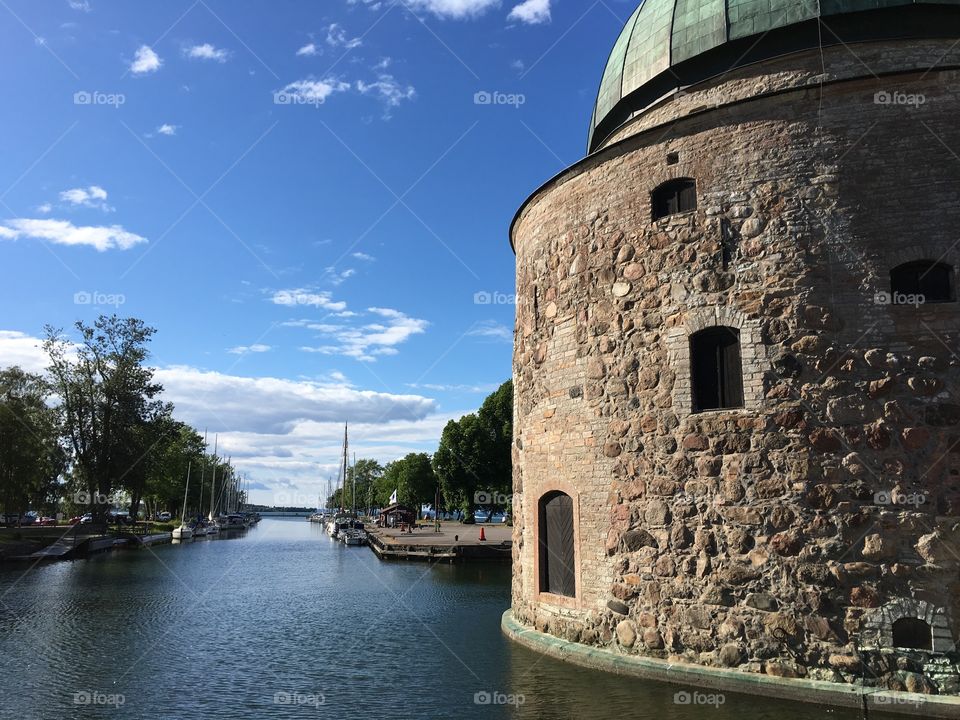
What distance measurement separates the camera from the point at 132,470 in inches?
1761

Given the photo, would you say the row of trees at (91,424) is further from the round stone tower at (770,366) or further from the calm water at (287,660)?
the round stone tower at (770,366)

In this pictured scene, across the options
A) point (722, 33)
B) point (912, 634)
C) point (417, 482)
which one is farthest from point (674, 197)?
point (417, 482)

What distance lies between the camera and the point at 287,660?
504 inches

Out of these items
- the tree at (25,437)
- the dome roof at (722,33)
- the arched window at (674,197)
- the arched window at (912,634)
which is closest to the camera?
the arched window at (912,634)

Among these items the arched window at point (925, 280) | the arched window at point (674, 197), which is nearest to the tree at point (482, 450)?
the arched window at point (674, 197)

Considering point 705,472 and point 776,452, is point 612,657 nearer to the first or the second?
point 705,472

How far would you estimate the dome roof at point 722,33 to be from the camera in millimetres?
11594

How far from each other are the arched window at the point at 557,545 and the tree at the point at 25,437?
3418 cm

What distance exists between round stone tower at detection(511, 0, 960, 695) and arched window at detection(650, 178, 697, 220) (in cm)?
4

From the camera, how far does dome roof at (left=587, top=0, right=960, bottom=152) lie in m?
11.6

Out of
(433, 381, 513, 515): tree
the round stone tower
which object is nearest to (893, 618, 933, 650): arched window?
the round stone tower

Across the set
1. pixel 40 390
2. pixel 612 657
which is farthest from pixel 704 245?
pixel 40 390

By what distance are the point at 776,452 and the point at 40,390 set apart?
44.0m

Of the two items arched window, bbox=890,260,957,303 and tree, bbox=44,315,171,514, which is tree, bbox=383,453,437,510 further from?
arched window, bbox=890,260,957,303
